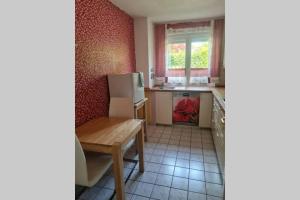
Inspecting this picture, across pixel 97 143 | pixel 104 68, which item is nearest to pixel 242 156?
pixel 97 143

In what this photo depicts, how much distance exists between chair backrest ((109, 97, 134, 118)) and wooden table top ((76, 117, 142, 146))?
0.15 meters

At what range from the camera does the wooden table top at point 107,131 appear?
1.57 m

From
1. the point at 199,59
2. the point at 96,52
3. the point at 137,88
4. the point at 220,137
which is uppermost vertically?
the point at 199,59

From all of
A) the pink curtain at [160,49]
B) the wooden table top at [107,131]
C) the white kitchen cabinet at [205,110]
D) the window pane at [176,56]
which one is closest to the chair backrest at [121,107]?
the wooden table top at [107,131]

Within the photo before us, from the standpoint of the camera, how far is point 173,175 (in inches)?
81.8

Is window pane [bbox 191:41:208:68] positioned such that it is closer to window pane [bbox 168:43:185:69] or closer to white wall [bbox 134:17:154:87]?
window pane [bbox 168:43:185:69]

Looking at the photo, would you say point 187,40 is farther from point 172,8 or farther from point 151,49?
point 172,8

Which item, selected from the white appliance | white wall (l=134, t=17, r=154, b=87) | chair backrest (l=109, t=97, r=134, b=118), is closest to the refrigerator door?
the white appliance

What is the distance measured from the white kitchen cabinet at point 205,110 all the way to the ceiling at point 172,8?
1546mm

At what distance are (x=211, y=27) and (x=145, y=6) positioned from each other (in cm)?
157

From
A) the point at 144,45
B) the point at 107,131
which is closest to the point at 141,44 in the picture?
the point at 144,45

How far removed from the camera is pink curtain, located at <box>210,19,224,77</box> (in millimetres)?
3520

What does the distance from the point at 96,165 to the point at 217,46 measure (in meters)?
3.26

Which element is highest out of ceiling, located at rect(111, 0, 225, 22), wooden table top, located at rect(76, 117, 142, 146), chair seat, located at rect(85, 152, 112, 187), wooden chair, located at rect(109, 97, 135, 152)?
ceiling, located at rect(111, 0, 225, 22)
